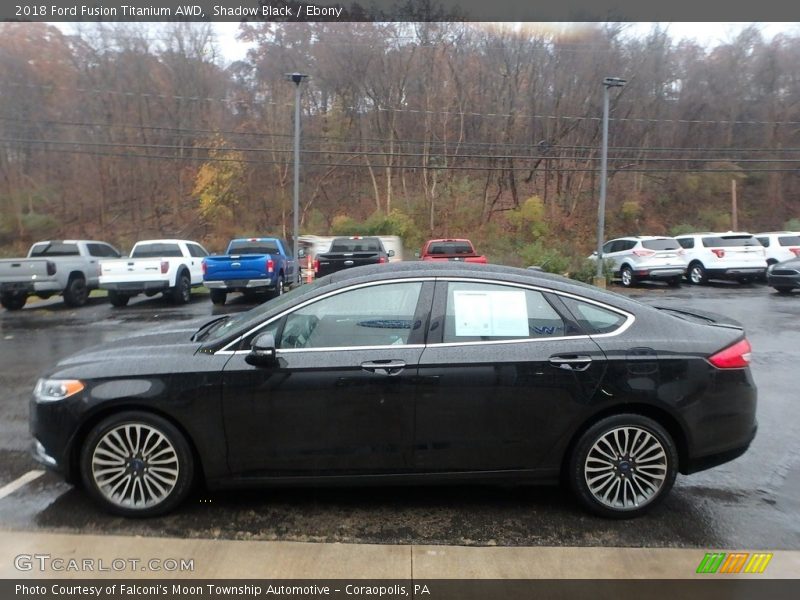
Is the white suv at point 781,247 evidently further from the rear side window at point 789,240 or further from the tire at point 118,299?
the tire at point 118,299

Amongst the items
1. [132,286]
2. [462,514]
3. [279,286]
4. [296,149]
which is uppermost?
[296,149]

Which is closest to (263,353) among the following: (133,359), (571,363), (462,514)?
(133,359)

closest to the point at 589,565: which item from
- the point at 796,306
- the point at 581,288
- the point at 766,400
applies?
the point at 581,288

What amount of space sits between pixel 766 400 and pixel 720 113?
4224 cm

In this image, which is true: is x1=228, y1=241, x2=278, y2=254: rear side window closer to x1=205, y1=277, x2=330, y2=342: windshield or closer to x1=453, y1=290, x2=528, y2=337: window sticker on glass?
x1=205, y1=277, x2=330, y2=342: windshield

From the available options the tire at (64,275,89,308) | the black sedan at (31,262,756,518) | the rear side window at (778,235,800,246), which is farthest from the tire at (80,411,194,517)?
the rear side window at (778,235,800,246)

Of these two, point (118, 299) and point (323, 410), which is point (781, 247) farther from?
point (323, 410)

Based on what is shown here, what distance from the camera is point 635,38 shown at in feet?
122

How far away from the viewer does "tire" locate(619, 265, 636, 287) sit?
2120 centimetres

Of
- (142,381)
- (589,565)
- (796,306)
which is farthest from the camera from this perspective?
(796,306)

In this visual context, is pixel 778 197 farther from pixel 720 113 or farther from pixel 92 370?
pixel 92 370

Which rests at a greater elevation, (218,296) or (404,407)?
(404,407)

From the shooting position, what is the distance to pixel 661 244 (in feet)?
68.6

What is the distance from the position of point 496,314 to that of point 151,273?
45.1 feet
